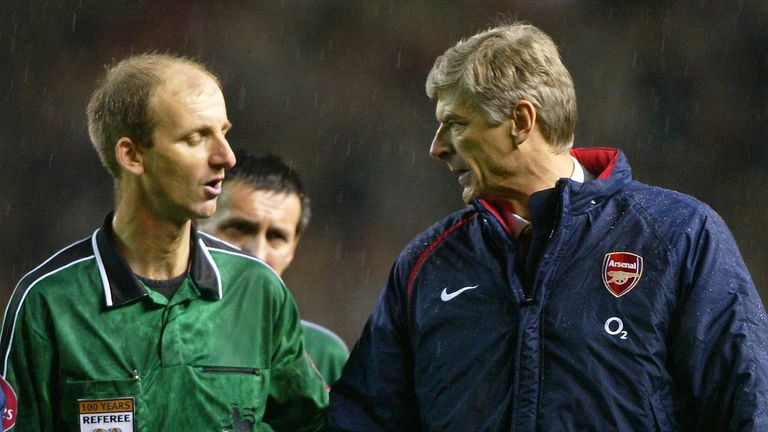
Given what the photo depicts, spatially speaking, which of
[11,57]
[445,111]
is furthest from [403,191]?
[445,111]

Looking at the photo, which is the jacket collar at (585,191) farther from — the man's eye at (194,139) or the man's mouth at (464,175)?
the man's eye at (194,139)

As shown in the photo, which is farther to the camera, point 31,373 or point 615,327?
point 31,373

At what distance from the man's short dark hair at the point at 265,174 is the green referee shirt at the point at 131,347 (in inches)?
43.8

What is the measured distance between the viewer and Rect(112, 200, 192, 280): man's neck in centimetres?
270

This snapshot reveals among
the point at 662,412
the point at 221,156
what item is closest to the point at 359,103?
the point at 221,156

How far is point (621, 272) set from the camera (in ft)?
8.01

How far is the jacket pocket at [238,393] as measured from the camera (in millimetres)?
2676

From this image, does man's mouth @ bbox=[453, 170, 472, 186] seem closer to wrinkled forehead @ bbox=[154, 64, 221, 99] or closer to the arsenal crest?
the arsenal crest

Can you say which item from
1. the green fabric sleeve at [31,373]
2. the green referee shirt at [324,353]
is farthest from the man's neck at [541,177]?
the green referee shirt at [324,353]

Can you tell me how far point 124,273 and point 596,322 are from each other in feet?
3.37

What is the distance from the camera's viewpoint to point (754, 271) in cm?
716

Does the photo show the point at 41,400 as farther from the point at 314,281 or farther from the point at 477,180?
the point at 314,281

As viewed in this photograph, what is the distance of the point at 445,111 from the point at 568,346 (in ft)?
2.05

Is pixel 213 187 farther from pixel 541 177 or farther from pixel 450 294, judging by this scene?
pixel 541 177
